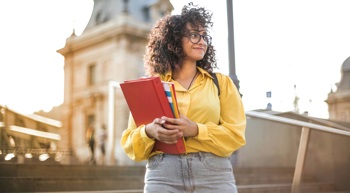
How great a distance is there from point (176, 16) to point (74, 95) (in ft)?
62.5

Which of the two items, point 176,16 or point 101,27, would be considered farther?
point 101,27

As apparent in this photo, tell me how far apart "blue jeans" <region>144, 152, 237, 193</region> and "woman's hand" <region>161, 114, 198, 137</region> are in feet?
0.43

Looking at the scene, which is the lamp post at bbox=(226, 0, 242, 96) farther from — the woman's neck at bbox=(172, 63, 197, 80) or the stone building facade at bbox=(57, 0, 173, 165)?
the stone building facade at bbox=(57, 0, 173, 165)

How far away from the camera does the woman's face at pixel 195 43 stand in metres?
2.33

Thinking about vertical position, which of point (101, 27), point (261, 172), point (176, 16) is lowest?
point (261, 172)

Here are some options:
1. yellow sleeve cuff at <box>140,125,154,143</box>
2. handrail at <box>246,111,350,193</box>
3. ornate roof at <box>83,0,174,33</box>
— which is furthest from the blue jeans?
ornate roof at <box>83,0,174,33</box>

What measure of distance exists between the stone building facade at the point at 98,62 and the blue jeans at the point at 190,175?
1699 centimetres

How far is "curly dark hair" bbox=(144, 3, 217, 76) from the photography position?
236cm

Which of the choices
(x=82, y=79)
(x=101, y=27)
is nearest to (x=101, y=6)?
(x=101, y=27)

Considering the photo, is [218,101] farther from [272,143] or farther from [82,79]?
[82,79]

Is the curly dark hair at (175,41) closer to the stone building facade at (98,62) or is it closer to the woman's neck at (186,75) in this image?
the woman's neck at (186,75)

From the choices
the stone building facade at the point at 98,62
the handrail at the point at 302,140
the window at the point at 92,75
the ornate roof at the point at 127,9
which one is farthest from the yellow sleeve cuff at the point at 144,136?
the ornate roof at the point at 127,9

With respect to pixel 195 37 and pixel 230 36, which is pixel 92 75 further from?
pixel 195 37

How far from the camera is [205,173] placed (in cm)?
216
